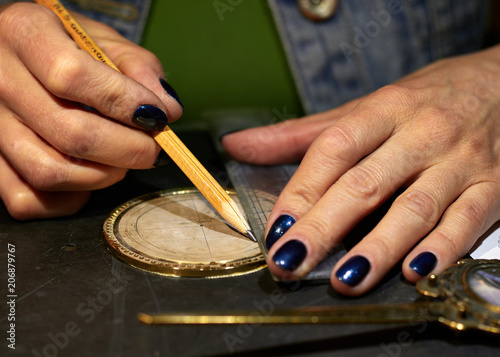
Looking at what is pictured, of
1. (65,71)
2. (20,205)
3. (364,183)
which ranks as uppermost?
(65,71)

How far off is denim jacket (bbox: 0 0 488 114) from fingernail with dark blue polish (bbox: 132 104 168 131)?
0.59m

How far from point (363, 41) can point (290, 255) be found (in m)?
0.92

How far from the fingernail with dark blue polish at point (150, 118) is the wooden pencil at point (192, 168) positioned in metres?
0.02

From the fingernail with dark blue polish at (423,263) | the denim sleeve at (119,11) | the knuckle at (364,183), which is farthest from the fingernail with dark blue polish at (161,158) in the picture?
the denim sleeve at (119,11)

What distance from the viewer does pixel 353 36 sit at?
1.34 m

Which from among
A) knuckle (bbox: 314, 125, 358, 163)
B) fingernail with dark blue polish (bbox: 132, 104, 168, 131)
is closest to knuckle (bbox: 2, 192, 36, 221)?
fingernail with dark blue polish (bbox: 132, 104, 168, 131)

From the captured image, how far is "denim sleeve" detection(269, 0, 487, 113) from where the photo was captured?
4.35 feet

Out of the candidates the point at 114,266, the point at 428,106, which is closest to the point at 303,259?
the point at 114,266

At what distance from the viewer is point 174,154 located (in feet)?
2.68

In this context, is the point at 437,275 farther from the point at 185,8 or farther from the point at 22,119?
the point at 185,8

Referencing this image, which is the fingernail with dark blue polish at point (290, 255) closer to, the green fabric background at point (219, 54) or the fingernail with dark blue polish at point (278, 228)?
the fingernail with dark blue polish at point (278, 228)

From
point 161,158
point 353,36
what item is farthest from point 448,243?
point 353,36

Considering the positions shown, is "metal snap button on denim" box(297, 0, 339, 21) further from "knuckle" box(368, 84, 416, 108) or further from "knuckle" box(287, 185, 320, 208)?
"knuckle" box(287, 185, 320, 208)

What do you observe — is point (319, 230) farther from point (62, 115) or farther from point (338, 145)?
point (62, 115)
